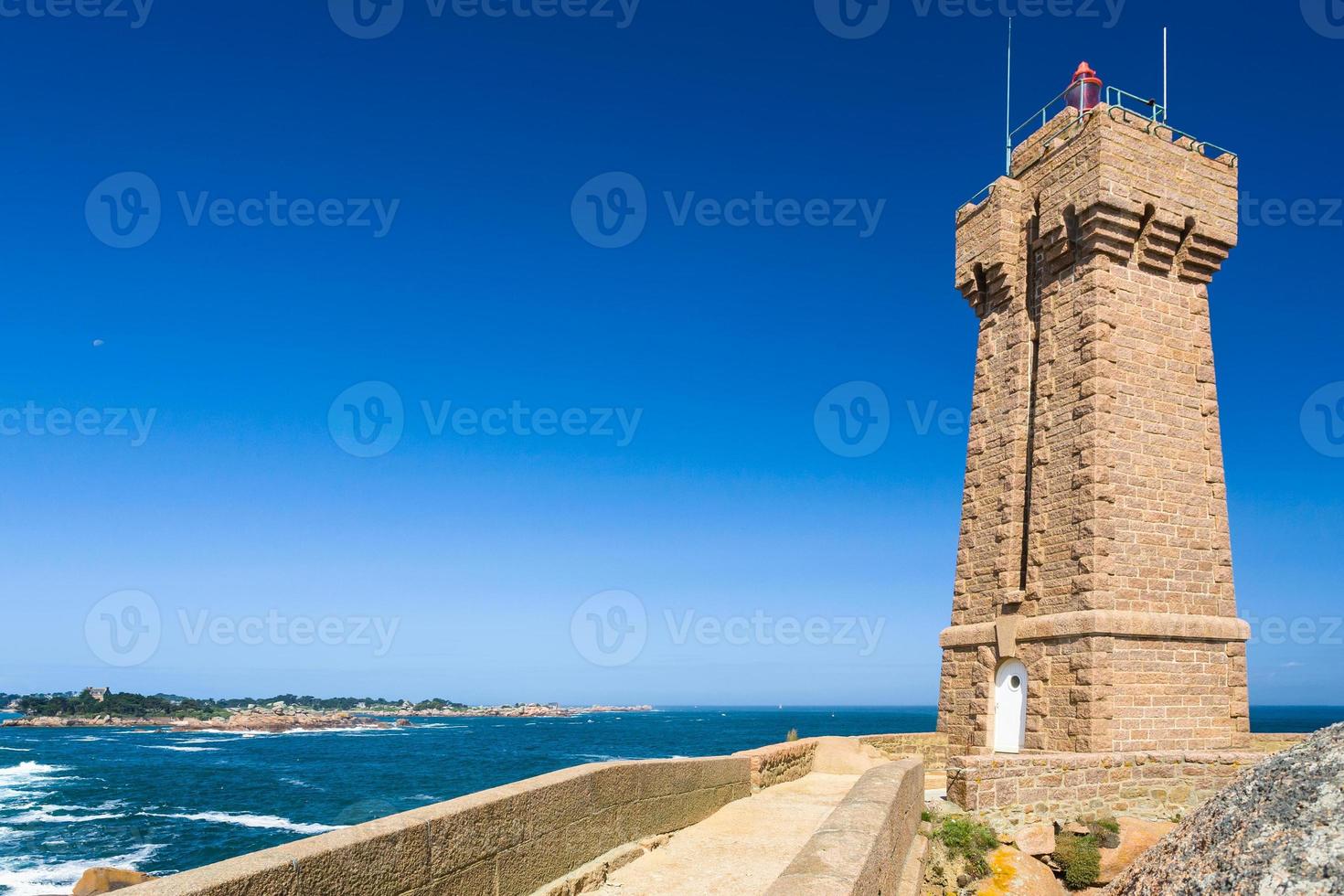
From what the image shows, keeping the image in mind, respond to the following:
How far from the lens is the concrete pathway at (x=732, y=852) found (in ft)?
22.4

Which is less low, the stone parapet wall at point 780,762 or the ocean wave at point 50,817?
the stone parapet wall at point 780,762

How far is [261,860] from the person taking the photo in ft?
12.6

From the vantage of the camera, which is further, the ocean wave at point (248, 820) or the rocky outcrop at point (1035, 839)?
the ocean wave at point (248, 820)

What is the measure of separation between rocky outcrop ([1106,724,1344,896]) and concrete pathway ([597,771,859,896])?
2803 mm

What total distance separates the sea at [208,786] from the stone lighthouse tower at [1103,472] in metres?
22.4

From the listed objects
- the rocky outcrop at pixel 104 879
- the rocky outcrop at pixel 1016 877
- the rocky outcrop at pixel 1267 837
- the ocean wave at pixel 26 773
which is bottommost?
the ocean wave at pixel 26 773

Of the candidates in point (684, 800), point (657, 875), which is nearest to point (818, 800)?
point (684, 800)

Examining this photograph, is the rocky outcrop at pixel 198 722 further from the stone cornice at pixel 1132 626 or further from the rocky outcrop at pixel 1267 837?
the rocky outcrop at pixel 1267 837

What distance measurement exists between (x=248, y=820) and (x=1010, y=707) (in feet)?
101

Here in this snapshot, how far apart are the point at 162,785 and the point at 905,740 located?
43630mm

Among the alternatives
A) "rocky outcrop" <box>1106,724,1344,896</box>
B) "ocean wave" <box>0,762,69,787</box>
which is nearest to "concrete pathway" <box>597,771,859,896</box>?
"rocky outcrop" <box>1106,724,1344,896</box>

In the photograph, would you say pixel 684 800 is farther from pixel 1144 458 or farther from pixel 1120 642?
pixel 1144 458

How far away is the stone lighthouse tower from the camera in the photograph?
50.4 feet

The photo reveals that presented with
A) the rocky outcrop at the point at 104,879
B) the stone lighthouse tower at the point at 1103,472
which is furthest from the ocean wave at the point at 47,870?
the stone lighthouse tower at the point at 1103,472
